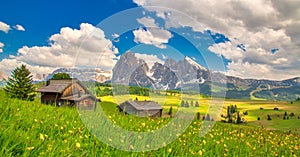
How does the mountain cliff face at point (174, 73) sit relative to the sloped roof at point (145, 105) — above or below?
above

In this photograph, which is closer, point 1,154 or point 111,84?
point 1,154

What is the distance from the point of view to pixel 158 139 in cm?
526

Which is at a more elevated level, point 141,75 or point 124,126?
point 141,75

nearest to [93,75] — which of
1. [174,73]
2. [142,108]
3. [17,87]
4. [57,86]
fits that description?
[174,73]

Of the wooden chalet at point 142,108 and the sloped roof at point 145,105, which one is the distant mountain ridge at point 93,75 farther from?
the wooden chalet at point 142,108

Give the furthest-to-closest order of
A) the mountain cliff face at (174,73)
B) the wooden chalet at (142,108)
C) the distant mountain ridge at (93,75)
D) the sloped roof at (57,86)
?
the sloped roof at (57,86) < the wooden chalet at (142,108) < the mountain cliff face at (174,73) < the distant mountain ridge at (93,75)

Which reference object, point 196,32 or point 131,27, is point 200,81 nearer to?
point 196,32

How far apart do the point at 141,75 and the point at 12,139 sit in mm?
4877

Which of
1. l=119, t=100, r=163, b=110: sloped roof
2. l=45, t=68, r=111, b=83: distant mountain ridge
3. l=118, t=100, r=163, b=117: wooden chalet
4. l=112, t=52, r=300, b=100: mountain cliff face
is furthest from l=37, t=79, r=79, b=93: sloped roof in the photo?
l=45, t=68, r=111, b=83: distant mountain ridge

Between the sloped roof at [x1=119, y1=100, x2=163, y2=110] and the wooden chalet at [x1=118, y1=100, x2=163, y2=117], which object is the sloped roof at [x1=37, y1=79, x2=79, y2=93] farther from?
the sloped roof at [x1=119, y1=100, x2=163, y2=110]

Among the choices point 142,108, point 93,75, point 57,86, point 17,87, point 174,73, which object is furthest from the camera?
point 57,86

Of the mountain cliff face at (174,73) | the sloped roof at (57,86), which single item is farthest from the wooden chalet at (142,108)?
the sloped roof at (57,86)

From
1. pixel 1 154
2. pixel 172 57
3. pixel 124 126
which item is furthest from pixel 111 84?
pixel 1 154

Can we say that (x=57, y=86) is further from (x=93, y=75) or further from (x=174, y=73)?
(x=174, y=73)
